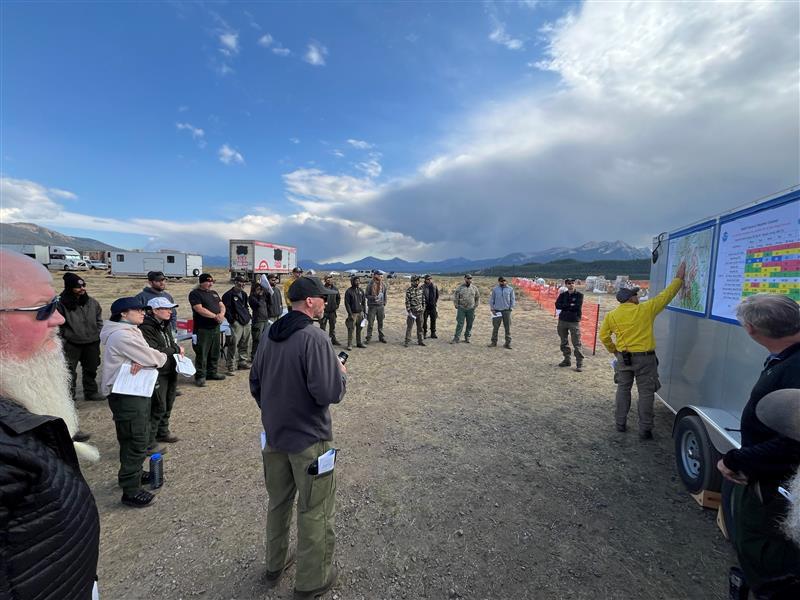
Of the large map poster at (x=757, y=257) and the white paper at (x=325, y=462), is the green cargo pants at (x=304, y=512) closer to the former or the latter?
the white paper at (x=325, y=462)

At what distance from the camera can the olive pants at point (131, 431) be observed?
3.38m

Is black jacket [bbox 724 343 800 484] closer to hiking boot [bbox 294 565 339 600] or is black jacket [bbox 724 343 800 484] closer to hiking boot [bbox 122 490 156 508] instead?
hiking boot [bbox 294 565 339 600]

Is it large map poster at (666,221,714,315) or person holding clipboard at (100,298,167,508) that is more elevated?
large map poster at (666,221,714,315)

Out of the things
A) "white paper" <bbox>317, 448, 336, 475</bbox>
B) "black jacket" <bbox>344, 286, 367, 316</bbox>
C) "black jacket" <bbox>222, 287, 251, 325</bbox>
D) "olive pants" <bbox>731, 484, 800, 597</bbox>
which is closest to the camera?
"olive pants" <bbox>731, 484, 800, 597</bbox>

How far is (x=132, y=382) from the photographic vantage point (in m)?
3.37

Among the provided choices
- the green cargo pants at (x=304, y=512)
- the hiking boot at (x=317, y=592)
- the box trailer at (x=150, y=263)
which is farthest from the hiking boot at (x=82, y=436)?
the box trailer at (x=150, y=263)

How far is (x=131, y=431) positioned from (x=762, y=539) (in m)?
4.53

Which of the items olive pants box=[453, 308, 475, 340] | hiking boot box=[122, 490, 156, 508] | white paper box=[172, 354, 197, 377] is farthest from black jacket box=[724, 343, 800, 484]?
olive pants box=[453, 308, 475, 340]

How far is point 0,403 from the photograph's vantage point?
100 centimetres

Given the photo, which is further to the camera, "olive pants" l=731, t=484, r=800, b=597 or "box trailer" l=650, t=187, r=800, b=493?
"box trailer" l=650, t=187, r=800, b=493

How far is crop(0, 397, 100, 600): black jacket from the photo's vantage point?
89 centimetres

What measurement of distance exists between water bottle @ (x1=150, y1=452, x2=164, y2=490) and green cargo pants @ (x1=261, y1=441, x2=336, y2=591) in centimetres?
192

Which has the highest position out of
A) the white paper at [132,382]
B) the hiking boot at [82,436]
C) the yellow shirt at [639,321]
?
the yellow shirt at [639,321]

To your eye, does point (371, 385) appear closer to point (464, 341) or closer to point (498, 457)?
point (498, 457)
